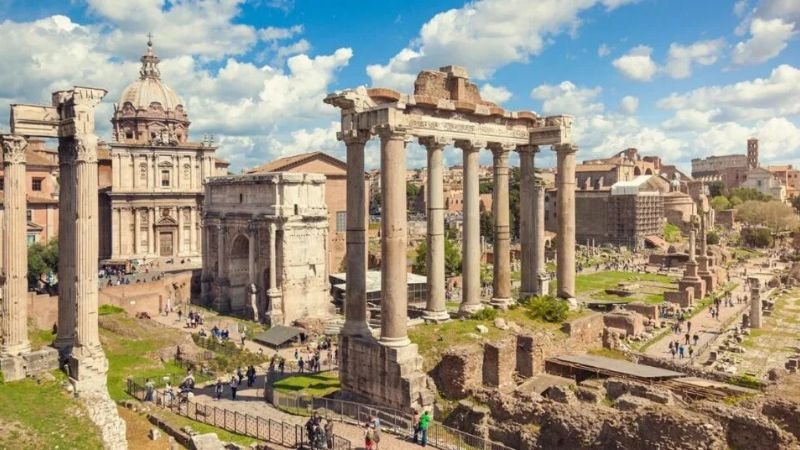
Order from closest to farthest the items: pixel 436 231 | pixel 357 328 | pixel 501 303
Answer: pixel 357 328 < pixel 436 231 < pixel 501 303

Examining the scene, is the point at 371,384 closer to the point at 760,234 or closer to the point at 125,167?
the point at 125,167

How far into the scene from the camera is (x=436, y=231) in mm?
18594

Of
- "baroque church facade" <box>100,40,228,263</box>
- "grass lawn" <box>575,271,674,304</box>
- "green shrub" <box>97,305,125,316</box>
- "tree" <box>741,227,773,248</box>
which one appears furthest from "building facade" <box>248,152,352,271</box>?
"tree" <box>741,227,773,248</box>

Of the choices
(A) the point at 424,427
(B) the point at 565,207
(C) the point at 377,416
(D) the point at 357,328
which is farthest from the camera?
(B) the point at 565,207

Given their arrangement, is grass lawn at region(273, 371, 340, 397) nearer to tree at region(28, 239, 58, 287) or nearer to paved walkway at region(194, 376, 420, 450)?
paved walkway at region(194, 376, 420, 450)

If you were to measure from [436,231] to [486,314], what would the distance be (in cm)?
332

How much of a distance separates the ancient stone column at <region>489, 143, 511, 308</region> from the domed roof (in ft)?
136

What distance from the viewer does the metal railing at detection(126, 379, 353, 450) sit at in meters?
15.0

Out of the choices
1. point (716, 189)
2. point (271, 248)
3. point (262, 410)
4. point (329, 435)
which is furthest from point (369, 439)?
point (716, 189)

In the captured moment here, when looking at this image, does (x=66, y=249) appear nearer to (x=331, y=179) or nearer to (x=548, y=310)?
(x=548, y=310)

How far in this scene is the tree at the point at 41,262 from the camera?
39375 mm

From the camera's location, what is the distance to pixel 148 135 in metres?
53.6

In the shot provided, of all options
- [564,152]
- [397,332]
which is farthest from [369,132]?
[564,152]

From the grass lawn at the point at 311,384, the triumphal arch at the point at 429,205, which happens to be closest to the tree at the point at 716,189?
the triumphal arch at the point at 429,205
